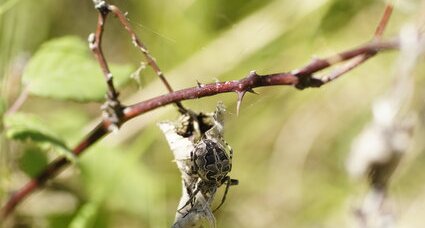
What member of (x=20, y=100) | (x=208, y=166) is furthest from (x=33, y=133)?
(x=208, y=166)

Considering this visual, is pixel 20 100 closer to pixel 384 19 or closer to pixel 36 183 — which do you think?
pixel 36 183

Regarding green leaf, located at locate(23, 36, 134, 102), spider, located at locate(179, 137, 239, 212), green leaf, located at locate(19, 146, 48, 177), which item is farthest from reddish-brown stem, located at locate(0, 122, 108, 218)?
spider, located at locate(179, 137, 239, 212)

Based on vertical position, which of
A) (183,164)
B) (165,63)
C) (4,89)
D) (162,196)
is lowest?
(183,164)

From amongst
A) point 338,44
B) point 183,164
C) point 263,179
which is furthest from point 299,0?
point 183,164

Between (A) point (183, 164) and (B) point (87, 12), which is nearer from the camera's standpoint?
(A) point (183, 164)

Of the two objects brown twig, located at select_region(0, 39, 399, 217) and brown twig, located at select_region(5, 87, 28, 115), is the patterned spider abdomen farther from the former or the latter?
brown twig, located at select_region(5, 87, 28, 115)

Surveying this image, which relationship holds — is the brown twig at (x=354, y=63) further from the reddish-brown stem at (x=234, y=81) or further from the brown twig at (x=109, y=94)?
the brown twig at (x=109, y=94)

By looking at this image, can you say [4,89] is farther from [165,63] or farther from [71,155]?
[165,63]
